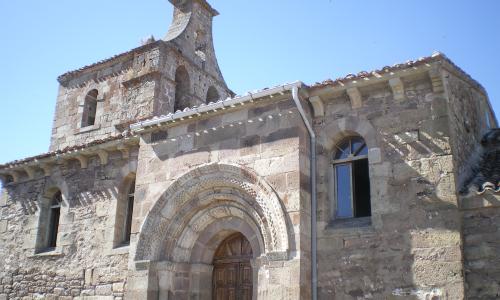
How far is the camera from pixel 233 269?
927cm

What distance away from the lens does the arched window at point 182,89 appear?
1487 centimetres

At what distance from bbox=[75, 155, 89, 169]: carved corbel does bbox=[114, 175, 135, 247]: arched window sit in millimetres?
1254

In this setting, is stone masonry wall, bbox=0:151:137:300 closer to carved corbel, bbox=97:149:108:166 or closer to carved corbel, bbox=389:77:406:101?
carved corbel, bbox=97:149:108:166

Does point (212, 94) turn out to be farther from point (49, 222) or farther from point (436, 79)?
point (436, 79)

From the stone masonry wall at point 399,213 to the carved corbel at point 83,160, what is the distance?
19.6 feet

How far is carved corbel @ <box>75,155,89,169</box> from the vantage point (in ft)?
38.3

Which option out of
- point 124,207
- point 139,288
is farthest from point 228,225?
point 124,207

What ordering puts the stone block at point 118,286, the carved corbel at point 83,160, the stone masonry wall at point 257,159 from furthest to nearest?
the carved corbel at point 83,160
the stone block at point 118,286
the stone masonry wall at point 257,159

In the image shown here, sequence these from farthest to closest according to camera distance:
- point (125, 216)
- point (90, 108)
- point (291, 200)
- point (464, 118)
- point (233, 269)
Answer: point (90, 108) < point (125, 216) < point (233, 269) < point (464, 118) < point (291, 200)

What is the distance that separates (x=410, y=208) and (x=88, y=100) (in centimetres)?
1129

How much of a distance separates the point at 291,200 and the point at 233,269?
214cm

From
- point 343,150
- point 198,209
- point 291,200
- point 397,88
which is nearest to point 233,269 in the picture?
point 198,209

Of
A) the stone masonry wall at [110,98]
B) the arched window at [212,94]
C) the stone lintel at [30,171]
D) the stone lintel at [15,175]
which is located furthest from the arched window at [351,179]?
the stone lintel at [15,175]

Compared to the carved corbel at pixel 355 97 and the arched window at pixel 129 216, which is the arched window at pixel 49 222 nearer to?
the arched window at pixel 129 216
